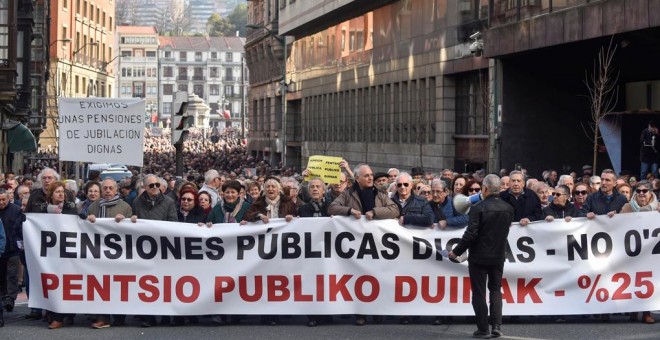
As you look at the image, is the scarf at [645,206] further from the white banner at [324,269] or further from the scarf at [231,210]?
the scarf at [231,210]

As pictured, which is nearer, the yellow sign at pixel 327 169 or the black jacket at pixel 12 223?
the black jacket at pixel 12 223

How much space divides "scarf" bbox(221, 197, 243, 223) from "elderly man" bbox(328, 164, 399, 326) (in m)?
1.15

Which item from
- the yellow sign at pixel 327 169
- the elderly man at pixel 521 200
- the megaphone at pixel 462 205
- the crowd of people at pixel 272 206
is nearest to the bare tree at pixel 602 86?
the yellow sign at pixel 327 169

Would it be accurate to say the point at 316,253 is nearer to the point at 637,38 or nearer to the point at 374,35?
the point at 637,38

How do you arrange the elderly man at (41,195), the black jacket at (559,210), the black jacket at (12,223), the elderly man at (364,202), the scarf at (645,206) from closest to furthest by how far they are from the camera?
the elderly man at (364,202) → the black jacket at (12,223) → the scarf at (645,206) → the black jacket at (559,210) → the elderly man at (41,195)

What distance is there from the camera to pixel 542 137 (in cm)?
4034

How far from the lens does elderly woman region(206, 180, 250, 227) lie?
51.0ft

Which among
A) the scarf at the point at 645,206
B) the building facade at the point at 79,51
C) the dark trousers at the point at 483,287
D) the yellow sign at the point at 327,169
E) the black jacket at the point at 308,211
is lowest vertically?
the dark trousers at the point at 483,287

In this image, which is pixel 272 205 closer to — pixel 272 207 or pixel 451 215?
pixel 272 207

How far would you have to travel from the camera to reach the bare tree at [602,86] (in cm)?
3180

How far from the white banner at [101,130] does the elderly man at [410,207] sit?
5.87m

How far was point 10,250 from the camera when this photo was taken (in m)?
15.7

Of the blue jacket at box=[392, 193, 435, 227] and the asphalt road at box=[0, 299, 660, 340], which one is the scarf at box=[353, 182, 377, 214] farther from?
the asphalt road at box=[0, 299, 660, 340]

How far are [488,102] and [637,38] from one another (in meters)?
10.4
